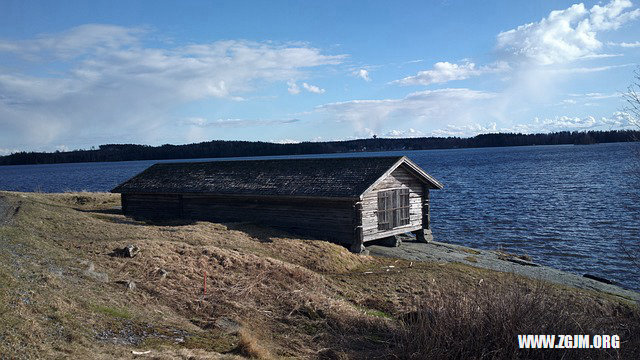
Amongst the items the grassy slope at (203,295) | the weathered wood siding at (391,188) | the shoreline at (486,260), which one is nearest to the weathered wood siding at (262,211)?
the weathered wood siding at (391,188)

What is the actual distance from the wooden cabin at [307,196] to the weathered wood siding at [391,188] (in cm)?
5

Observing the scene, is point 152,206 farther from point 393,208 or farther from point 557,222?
point 557,222

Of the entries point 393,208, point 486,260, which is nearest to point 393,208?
point 393,208

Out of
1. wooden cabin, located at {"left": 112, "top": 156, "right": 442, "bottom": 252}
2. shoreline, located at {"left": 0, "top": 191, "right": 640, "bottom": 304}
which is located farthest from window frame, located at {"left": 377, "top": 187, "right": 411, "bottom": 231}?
shoreline, located at {"left": 0, "top": 191, "right": 640, "bottom": 304}

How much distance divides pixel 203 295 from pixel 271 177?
44.6 ft

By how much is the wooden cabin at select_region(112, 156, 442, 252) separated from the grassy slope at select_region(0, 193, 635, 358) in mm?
2608

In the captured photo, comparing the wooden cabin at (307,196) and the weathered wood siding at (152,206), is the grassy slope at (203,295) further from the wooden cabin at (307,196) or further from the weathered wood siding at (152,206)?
the weathered wood siding at (152,206)

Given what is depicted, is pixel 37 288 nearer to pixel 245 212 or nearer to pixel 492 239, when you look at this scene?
pixel 245 212

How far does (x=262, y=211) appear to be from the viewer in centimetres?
2586

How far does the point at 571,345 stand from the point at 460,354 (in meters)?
2.11

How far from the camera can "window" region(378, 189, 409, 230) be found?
24.7 metres

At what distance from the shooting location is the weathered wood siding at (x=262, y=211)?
23.3 m

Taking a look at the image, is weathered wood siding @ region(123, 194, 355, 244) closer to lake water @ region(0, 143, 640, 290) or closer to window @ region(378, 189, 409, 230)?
window @ region(378, 189, 409, 230)

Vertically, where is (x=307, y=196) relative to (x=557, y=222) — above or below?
above
